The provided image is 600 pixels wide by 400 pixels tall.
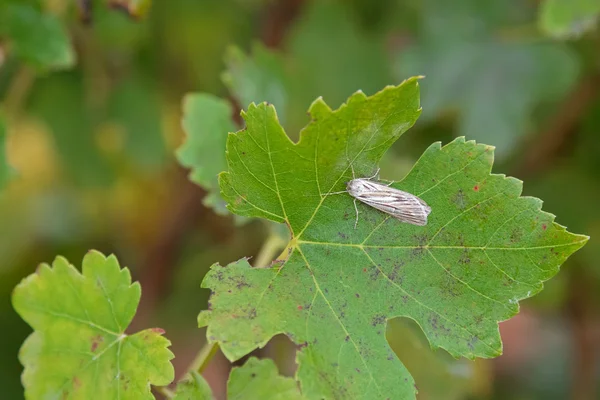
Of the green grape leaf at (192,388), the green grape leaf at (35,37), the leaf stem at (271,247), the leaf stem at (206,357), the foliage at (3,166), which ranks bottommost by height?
the green grape leaf at (192,388)

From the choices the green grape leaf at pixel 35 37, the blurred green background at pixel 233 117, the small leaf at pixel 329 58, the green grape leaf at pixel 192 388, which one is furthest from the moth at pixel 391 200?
the small leaf at pixel 329 58

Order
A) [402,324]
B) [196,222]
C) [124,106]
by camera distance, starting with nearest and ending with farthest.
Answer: [402,324]
[124,106]
[196,222]

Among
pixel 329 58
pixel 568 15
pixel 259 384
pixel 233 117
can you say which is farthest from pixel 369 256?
pixel 329 58

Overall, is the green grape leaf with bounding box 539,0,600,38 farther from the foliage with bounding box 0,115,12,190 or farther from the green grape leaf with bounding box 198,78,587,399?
the foliage with bounding box 0,115,12,190

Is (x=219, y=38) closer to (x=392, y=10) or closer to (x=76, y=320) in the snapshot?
(x=392, y=10)

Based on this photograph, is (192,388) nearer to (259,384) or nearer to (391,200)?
(259,384)

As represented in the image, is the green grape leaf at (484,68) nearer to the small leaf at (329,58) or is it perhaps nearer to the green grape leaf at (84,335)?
the small leaf at (329,58)

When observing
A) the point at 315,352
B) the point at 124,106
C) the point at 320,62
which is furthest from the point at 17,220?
the point at 315,352
